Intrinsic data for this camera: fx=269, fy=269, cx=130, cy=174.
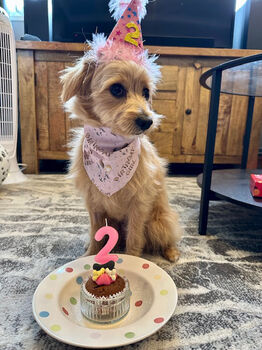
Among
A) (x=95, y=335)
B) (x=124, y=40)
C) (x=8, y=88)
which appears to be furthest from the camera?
(x=8, y=88)

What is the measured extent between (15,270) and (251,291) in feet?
2.85

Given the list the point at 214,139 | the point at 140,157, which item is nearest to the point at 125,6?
the point at 140,157

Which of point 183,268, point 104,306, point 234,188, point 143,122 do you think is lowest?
point 183,268

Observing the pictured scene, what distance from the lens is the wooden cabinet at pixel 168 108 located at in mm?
2391

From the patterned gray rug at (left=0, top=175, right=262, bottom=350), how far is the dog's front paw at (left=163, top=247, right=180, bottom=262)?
0.09 feet

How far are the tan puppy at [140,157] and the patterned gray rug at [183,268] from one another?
130 mm

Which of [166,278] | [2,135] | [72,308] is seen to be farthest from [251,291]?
[2,135]

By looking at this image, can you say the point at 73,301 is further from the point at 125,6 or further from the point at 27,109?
the point at 27,109

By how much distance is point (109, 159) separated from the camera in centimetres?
104

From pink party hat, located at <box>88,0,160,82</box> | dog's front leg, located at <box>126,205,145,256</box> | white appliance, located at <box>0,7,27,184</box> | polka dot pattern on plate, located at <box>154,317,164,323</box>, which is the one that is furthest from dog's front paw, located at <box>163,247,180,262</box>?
white appliance, located at <box>0,7,27,184</box>

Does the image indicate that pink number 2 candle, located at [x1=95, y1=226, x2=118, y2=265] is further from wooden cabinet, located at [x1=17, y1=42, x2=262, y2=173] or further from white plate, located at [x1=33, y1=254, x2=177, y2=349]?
wooden cabinet, located at [x1=17, y1=42, x2=262, y2=173]

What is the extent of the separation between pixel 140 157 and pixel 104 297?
554 mm

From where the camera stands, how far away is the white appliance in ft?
6.75

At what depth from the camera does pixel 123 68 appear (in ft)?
3.18
